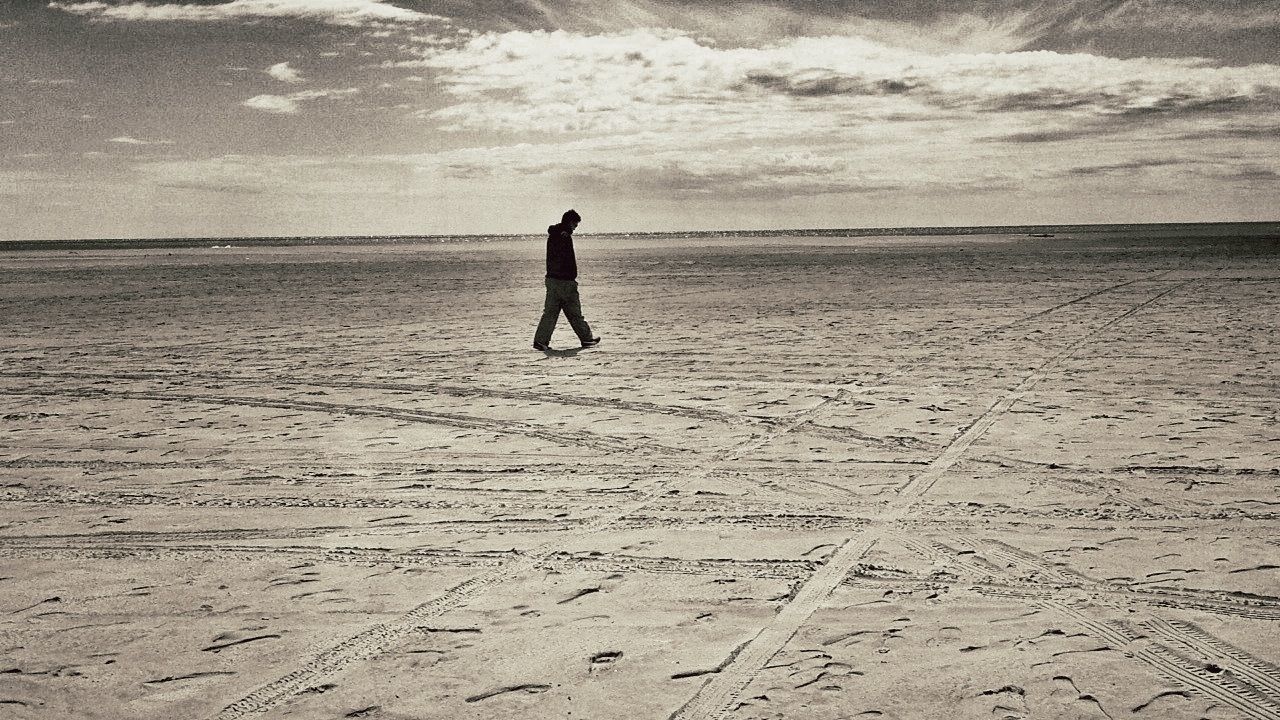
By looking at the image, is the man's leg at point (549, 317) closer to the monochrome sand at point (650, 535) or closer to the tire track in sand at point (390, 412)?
the monochrome sand at point (650, 535)

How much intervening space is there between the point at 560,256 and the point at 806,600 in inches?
349

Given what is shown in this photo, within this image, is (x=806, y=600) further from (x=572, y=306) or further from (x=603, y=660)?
(x=572, y=306)

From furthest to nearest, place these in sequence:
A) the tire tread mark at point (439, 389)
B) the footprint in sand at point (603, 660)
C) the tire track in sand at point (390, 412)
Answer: the tire tread mark at point (439, 389) < the tire track in sand at point (390, 412) < the footprint in sand at point (603, 660)

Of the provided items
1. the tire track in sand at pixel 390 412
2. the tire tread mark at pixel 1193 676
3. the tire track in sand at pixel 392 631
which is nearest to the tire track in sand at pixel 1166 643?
the tire tread mark at pixel 1193 676

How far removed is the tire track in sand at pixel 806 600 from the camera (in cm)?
317

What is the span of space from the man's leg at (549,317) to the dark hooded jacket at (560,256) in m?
0.15

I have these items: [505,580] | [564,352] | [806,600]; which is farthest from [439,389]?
[806,600]

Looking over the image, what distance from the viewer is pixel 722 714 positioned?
3.08 metres

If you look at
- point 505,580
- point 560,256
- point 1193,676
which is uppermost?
point 560,256

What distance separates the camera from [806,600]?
3965 mm

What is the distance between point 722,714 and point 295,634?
1702 millimetres

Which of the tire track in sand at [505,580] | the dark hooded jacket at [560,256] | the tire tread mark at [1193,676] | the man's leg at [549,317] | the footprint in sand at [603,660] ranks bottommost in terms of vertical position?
the tire tread mark at [1193,676]

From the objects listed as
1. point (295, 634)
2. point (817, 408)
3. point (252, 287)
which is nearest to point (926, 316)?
point (817, 408)

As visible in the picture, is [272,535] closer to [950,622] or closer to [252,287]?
[950,622]
